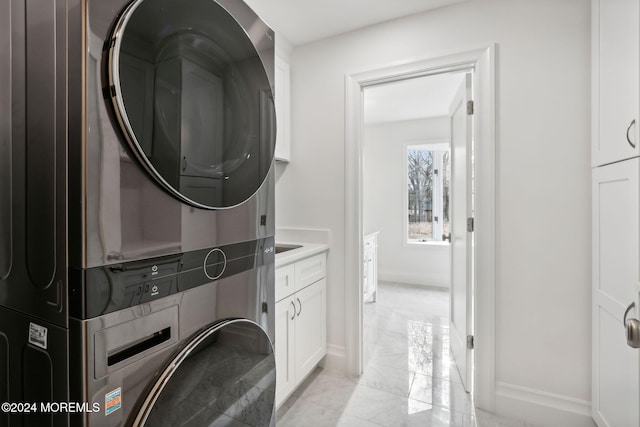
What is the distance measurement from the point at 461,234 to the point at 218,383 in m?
1.84

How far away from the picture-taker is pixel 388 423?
5.48 feet

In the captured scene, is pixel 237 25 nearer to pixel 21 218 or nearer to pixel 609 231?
pixel 21 218

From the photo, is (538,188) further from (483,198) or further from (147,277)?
(147,277)

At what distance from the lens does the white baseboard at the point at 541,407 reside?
162cm

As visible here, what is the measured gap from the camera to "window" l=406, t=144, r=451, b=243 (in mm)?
4715

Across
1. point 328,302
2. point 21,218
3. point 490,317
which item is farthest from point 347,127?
point 21,218

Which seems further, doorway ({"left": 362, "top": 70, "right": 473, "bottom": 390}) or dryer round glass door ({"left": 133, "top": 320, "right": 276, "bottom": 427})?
doorway ({"left": 362, "top": 70, "right": 473, "bottom": 390})

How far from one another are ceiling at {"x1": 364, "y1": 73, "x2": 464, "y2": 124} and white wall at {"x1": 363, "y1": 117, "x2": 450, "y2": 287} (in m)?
0.23

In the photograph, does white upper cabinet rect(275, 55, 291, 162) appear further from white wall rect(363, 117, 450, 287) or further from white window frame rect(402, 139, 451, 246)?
white window frame rect(402, 139, 451, 246)

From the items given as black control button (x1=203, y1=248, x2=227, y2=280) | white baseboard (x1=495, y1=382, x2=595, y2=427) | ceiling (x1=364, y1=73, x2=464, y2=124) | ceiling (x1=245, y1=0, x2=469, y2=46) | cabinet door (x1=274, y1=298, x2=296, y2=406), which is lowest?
white baseboard (x1=495, y1=382, x2=595, y2=427)

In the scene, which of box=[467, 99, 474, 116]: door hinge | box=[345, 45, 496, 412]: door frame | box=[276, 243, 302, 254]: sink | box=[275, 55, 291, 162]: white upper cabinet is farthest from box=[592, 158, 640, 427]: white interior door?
box=[275, 55, 291, 162]: white upper cabinet

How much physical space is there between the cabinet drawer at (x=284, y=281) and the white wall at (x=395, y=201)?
2934mm

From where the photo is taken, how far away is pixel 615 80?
132 centimetres

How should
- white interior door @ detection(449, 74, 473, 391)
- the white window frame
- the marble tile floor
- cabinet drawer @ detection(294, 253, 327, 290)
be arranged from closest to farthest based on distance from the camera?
the marble tile floor, cabinet drawer @ detection(294, 253, 327, 290), white interior door @ detection(449, 74, 473, 391), the white window frame
